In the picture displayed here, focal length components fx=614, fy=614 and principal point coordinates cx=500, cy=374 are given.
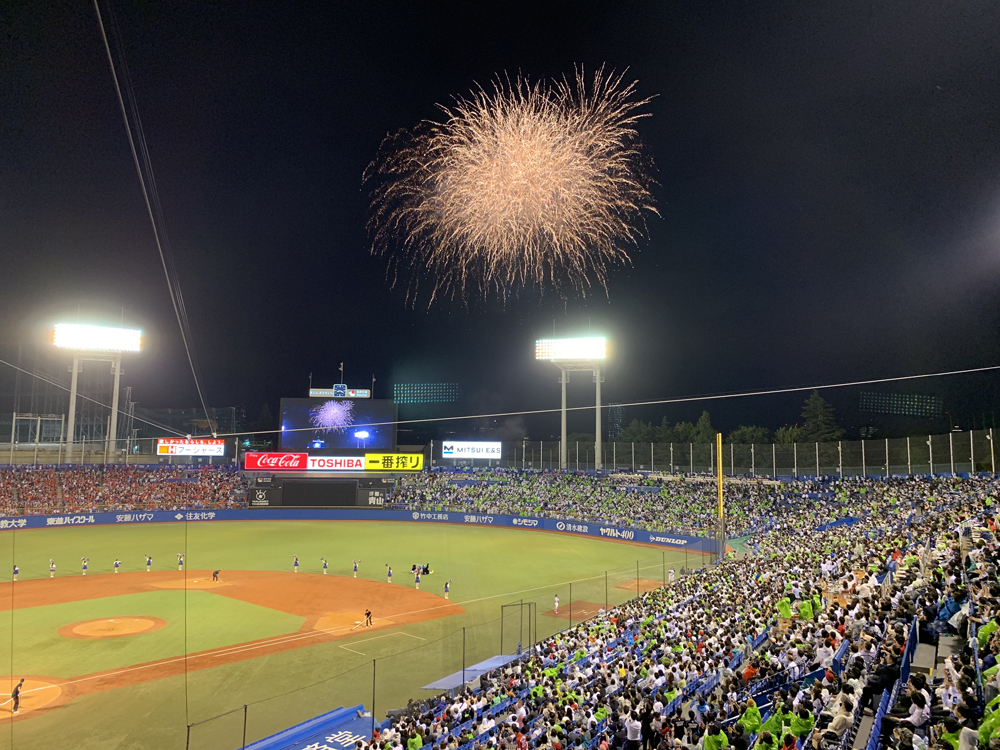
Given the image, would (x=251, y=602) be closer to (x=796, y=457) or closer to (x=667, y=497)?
(x=667, y=497)

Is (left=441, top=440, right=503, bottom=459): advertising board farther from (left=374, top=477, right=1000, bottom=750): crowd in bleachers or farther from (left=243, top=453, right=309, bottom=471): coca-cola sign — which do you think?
(left=374, top=477, right=1000, bottom=750): crowd in bleachers

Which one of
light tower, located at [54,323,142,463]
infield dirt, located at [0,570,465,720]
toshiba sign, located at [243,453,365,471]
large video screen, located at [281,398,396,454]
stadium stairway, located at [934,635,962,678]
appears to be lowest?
infield dirt, located at [0,570,465,720]

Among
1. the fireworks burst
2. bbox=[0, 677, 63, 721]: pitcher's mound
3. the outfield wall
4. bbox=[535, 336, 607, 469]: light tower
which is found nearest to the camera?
bbox=[0, 677, 63, 721]: pitcher's mound

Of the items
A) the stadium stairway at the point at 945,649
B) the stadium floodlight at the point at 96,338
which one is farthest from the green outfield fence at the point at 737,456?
the stadium stairway at the point at 945,649

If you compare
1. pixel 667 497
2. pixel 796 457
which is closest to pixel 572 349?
pixel 667 497

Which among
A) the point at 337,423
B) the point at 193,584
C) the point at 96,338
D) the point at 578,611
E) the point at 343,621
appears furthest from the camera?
the point at 96,338

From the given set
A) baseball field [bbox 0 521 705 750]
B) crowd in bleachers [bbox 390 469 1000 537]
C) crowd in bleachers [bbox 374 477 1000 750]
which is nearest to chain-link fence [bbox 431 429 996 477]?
crowd in bleachers [bbox 390 469 1000 537]
